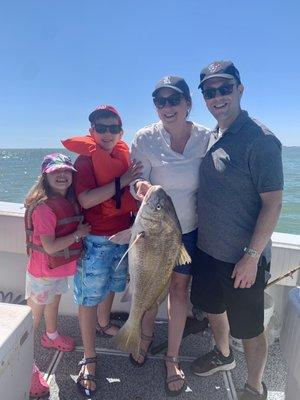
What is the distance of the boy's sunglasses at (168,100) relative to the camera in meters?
2.52

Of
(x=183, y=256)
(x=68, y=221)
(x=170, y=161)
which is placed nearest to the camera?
(x=183, y=256)

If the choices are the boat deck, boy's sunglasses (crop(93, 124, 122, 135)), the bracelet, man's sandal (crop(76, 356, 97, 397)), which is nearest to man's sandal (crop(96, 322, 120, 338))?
the boat deck

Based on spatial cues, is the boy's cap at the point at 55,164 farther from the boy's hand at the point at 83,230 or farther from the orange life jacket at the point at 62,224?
the boy's hand at the point at 83,230

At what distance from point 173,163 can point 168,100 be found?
17.8 inches

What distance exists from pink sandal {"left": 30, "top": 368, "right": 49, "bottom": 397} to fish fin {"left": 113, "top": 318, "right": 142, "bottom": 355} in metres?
0.65

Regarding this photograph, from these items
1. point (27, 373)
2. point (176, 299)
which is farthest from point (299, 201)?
point (27, 373)

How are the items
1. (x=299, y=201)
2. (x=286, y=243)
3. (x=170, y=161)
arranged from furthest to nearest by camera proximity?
(x=299, y=201)
(x=286, y=243)
(x=170, y=161)

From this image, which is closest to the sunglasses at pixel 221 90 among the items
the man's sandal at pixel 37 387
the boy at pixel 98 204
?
the boy at pixel 98 204

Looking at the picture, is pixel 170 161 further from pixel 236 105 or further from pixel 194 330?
pixel 194 330

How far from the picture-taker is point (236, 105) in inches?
98.5

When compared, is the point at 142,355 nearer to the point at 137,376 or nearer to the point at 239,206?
the point at 137,376

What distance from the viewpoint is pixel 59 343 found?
3.18 meters

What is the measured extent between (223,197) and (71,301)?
222 centimetres

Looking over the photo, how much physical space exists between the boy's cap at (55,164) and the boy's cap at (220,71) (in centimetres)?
119
